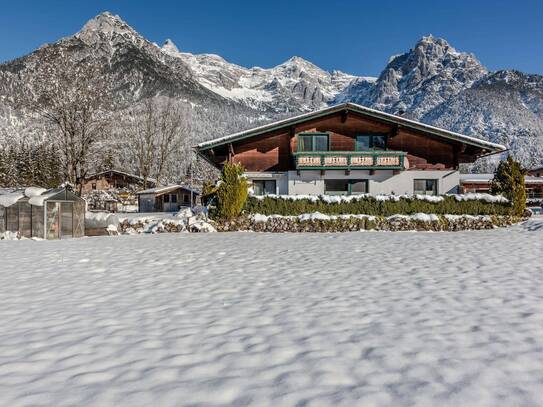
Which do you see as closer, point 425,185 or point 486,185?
point 425,185

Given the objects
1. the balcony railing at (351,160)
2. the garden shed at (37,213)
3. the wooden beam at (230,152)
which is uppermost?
the wooden beam at (230,152)

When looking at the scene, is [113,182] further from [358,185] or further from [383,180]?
[383,180]

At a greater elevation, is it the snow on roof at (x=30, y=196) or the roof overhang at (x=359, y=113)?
the roof overhang at (x=359, y=113)

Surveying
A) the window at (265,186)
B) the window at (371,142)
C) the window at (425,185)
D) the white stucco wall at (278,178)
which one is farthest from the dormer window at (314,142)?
the window at (425,185)

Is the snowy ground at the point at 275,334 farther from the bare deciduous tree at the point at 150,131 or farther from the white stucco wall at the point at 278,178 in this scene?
the bare deciduous tree at the point at 150,131

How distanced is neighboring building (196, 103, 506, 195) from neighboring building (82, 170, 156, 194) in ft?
145

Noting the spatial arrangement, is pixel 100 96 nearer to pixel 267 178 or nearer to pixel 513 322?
pixel 267 178

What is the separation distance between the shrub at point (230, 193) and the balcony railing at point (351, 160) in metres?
7.40

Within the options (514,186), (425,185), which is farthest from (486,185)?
(514,186)

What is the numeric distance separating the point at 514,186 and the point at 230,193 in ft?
48.0

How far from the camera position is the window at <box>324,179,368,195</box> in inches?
994

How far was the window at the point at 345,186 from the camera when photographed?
25.2m

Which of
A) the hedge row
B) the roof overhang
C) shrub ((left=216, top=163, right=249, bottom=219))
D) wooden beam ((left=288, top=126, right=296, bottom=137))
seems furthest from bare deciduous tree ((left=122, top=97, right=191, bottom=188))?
the hedge row

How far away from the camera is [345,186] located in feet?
83.1
